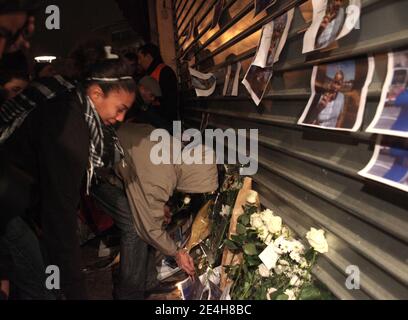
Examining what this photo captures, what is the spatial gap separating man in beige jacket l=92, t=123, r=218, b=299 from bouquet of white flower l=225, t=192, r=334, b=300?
46cm

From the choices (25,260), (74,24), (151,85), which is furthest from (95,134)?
(74,24)

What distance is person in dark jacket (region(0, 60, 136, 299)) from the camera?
180 centimetres

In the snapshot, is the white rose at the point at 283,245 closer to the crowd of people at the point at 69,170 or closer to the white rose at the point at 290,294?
the white rose at the point at 290,294

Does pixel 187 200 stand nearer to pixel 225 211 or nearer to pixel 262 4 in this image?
pixel 225 211

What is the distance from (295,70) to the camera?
204 centimetres

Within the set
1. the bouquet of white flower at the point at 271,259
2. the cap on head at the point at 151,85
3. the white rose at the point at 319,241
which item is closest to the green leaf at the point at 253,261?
the bouquet of white flower at the point at 271,259

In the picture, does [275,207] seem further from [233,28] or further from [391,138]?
[233,28]

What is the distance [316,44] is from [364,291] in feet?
3.93

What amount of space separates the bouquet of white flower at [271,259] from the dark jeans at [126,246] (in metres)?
0.93

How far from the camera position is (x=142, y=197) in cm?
255

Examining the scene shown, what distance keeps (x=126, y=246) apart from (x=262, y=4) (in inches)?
87.9

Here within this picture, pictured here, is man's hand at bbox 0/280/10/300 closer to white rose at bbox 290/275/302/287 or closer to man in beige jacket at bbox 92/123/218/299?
man in beige jacket at bbox 92/123/218/299

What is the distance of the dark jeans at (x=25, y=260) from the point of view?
2.29 meters
